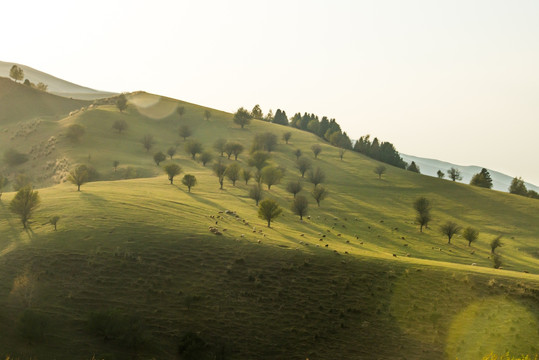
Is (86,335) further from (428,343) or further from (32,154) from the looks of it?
(32,154)

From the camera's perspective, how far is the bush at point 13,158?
112688 mm

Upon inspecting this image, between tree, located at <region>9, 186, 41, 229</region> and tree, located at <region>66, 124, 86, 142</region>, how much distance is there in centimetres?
8507

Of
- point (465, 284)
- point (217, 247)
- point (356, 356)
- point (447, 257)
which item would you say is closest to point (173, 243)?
point (217, 247)

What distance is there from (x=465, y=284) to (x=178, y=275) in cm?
3114

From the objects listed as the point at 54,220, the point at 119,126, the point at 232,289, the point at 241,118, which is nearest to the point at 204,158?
the point at 119,126

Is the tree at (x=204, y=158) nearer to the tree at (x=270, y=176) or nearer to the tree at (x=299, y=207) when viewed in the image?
the tree at (x=270, y=176)

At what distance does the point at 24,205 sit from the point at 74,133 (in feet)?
289

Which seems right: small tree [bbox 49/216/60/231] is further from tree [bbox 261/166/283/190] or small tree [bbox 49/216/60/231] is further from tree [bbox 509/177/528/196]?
tree [bbox 509/177/528/196]

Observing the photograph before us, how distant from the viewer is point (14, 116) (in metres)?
159

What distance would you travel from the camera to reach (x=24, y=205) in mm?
46938

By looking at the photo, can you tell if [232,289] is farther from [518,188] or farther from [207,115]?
[207,115]

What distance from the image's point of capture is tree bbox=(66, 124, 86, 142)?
411ft

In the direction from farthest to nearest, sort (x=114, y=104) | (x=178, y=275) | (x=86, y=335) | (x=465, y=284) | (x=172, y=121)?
(x=114, y=104) → (x=172, y=121) → (x=465, y=284) → (x=178, y=275) → (x=86, y=335)

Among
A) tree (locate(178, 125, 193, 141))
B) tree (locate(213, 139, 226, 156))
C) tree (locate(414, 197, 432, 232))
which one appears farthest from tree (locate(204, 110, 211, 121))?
tree (locate(414, 197, 432, 232))
